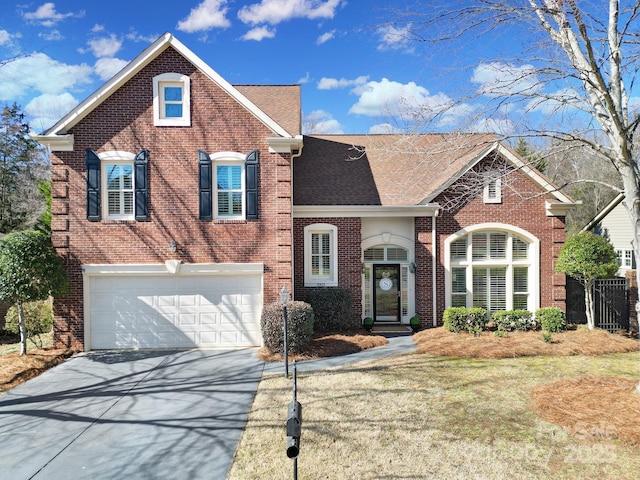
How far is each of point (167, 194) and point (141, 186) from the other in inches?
28.0

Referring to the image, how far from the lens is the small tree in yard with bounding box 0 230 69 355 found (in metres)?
10.4

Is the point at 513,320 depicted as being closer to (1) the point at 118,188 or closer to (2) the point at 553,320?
(2) the point at 553,320

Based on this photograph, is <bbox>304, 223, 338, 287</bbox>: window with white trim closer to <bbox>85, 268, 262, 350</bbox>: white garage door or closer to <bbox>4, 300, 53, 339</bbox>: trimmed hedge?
<bbox>85, 268, 262, 350</bbox>: white garage door

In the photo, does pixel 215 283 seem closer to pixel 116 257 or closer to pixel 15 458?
pixel 116 257

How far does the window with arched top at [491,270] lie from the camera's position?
13836 mm

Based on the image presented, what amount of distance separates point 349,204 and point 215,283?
4.91 metres

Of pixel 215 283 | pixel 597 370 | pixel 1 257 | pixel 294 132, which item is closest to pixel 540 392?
pixel 597 370

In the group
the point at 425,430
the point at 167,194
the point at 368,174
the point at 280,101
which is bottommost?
the point at 425,430

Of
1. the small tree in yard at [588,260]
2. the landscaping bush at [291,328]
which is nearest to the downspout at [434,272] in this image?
the small tree in yard at [588,260]

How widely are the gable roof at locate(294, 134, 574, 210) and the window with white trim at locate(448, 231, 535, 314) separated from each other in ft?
6.25

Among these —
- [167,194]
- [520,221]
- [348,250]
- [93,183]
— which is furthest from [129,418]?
[520,221]

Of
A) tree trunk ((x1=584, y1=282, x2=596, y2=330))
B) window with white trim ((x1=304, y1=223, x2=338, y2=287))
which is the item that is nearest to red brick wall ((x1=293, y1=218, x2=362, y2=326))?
window with white trim ((x1=304, y1=223, x2=338, y2=287))

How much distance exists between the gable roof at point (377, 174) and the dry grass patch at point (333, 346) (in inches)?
169

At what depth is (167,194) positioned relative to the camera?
11.8 metres
